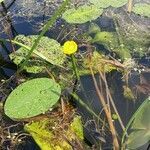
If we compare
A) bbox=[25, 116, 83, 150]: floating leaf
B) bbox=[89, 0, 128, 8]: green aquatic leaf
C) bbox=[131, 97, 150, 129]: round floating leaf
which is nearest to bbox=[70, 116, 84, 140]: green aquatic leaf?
bbox=[25, 116, 83, 150]: floating leaf

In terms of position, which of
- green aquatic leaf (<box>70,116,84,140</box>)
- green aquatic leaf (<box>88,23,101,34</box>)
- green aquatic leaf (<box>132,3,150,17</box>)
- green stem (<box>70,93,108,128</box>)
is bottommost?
green aquatic leaf (<box>70,116,84,140</box>)

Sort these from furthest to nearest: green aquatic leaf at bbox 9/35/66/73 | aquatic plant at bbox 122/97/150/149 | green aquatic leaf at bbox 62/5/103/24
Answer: green aquatic leaf at bbox 62/5/103/24 < green aquatic leaf at bbox 9/35/66/73 < aquatic plant at bbox 122/97/150/149

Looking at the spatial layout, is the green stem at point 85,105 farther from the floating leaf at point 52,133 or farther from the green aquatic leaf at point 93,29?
the green aquatic leaf at point 93,29

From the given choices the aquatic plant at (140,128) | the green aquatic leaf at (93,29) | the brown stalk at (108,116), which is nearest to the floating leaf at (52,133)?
the brown stalk at (108,116)

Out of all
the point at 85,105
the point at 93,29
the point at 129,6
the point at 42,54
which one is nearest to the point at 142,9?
the point at 129,6

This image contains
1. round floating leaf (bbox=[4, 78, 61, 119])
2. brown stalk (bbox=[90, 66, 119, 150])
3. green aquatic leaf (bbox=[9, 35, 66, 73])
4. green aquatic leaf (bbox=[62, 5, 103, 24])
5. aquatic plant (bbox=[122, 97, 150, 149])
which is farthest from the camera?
green aquatic leaf (bbox=[62, 5, 103, 24])

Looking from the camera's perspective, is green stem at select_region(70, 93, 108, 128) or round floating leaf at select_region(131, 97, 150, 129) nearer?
round floating leaf at select_region(131, 97, 150, 129)

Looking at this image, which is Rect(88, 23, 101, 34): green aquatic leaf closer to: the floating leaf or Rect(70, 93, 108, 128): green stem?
Rect(70, 93, 108, 128): green stem

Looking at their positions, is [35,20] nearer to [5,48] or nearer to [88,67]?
[5,48]
